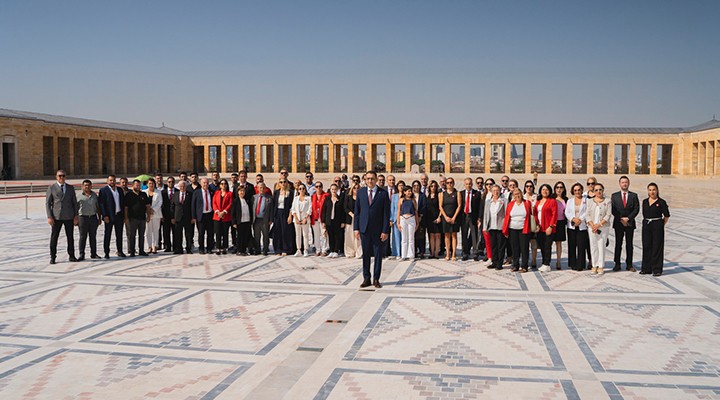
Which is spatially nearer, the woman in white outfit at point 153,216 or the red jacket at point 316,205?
the red jacket at point 316,205

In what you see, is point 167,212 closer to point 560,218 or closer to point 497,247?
point 497,247

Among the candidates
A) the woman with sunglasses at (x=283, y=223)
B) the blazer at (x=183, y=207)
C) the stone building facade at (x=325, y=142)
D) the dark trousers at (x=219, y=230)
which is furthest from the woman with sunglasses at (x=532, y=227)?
the stone building facade at (x=325, y=142)

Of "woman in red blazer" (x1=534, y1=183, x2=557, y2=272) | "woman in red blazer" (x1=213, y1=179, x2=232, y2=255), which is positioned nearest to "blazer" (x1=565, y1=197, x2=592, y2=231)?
"woman in red blazer" (x1=534, y1=183, x2=557, y2=272)

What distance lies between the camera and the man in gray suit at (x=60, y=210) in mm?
9844

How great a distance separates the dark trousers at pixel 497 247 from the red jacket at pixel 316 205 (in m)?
3.35

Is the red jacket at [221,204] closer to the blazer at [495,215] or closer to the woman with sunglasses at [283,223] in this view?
the woman with sunglasses at [283,223]

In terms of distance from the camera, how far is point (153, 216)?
1121cm

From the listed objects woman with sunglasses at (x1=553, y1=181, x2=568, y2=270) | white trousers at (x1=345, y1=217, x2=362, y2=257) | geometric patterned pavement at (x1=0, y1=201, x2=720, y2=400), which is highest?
woman with sunglasses at (x1=553, y1=181, x2=568, y2=270)

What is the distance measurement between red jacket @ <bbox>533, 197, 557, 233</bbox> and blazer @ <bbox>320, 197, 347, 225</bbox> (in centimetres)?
376

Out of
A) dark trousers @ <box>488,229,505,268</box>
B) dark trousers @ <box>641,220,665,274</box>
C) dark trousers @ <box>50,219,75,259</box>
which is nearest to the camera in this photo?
dark trousers @ <box>641,220,665,274</box>

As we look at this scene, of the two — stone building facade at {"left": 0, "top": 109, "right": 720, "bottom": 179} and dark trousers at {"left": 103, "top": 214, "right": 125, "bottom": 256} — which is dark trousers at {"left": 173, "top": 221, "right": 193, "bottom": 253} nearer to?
dark trousers at {"left": 103, "top": 214, "right": 125, "bottom": 256}

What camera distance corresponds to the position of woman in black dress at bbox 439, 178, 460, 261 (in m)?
10.4

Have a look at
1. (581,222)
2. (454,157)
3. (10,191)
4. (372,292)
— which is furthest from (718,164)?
(454,157)

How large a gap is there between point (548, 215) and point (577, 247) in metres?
0.79
